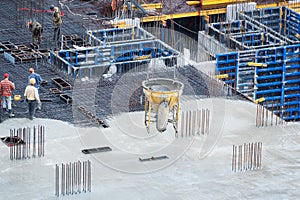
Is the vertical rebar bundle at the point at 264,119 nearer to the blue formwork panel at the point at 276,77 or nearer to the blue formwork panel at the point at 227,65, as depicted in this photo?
the blue formwork panel at the point at 227,65

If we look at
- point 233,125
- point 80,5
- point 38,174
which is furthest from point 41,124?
point 80,5

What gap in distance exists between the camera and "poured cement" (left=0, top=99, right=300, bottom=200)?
120 feet

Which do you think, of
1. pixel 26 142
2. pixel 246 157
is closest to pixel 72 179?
pixel 26 142

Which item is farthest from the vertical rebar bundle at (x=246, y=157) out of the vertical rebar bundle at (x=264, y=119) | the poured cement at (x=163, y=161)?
the vertical rebar bundle at (x=264, y=119)

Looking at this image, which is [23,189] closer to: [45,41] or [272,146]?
[272,146]

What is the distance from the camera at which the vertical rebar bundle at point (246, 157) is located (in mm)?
38625

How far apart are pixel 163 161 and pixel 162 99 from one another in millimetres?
2071

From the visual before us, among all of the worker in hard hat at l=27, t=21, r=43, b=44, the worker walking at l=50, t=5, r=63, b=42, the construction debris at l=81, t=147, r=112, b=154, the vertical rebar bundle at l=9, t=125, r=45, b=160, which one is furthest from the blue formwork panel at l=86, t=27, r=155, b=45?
the construction debris at l=81, t=147, r=112, b=154

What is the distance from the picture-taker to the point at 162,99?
38.8 metres

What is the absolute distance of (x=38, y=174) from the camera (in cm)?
3731

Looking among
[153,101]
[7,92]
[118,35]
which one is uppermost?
[118,35]

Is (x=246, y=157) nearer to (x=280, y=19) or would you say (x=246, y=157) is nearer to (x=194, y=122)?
(x=194, y=122)

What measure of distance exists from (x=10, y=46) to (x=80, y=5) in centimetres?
690

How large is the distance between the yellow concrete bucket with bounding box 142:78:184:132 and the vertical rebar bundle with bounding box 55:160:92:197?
3334mm
